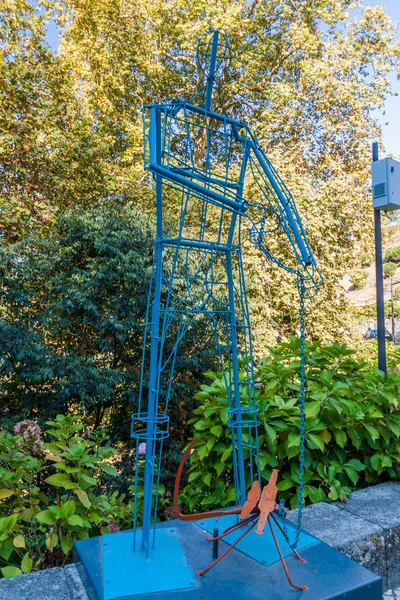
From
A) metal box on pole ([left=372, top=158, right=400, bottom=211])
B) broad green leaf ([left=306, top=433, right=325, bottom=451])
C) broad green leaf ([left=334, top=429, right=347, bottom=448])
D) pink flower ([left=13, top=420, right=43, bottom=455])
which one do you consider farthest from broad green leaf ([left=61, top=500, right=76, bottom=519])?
metal box on pole ([left=372, top=158, right=400, bottom=211])

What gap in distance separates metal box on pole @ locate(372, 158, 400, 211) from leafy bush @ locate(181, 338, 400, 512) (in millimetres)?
1095

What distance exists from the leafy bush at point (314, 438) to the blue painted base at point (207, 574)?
0.55 meters

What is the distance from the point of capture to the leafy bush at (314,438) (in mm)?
2141

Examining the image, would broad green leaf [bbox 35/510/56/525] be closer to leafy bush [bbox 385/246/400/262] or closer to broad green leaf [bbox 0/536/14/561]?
broad green leaf [bbox 0/536/14/561]

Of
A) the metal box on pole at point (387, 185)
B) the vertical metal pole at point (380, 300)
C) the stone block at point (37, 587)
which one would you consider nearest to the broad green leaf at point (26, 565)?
the stone block at point (37, 587)

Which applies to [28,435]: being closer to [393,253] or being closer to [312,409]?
Answer: [312,409]

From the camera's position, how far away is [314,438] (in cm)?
208

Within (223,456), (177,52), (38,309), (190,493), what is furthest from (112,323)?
(177,52)

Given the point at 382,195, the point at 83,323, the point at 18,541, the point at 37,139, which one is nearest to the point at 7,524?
the point at 18,541

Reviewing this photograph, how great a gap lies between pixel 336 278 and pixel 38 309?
17.5 feet

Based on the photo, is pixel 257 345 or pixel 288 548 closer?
pixel 288 548

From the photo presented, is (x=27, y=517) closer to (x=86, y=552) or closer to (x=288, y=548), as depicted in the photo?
(x=86, y=552)

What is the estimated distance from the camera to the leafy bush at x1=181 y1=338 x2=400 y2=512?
2.14 meters

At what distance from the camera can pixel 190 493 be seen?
2498 mm
